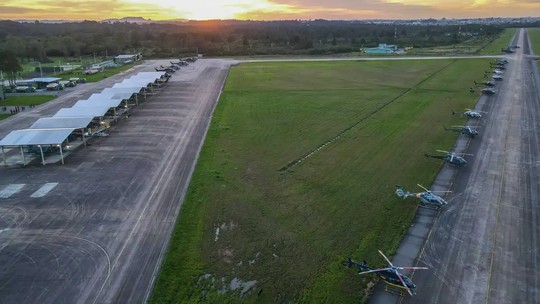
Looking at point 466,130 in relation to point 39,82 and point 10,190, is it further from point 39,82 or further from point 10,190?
point 39,82

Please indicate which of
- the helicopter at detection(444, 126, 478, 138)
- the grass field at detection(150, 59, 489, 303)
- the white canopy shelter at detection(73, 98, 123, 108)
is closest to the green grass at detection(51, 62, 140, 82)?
the white canopy shelter at detection(73, 98, 123, 108)

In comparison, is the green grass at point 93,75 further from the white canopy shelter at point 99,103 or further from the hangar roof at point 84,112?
the hangar roof at point 84,112

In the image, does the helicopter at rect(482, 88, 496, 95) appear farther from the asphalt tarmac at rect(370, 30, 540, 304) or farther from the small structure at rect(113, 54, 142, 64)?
the small structure at rect(113, 54, 142, 64)

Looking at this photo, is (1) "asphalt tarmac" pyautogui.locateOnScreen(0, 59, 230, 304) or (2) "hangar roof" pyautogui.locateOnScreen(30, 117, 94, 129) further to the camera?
(2) "hangar roof" pyautogui.locateOnScreen(30, 117, 94, 129)

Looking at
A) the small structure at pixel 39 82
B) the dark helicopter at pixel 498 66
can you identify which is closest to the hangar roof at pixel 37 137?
the small structure at pixel 39 82

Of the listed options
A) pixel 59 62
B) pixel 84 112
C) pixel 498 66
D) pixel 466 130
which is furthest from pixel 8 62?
pixel 498 66

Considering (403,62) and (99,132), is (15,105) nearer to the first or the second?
(99,132)

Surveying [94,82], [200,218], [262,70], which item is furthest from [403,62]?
[200,218]
